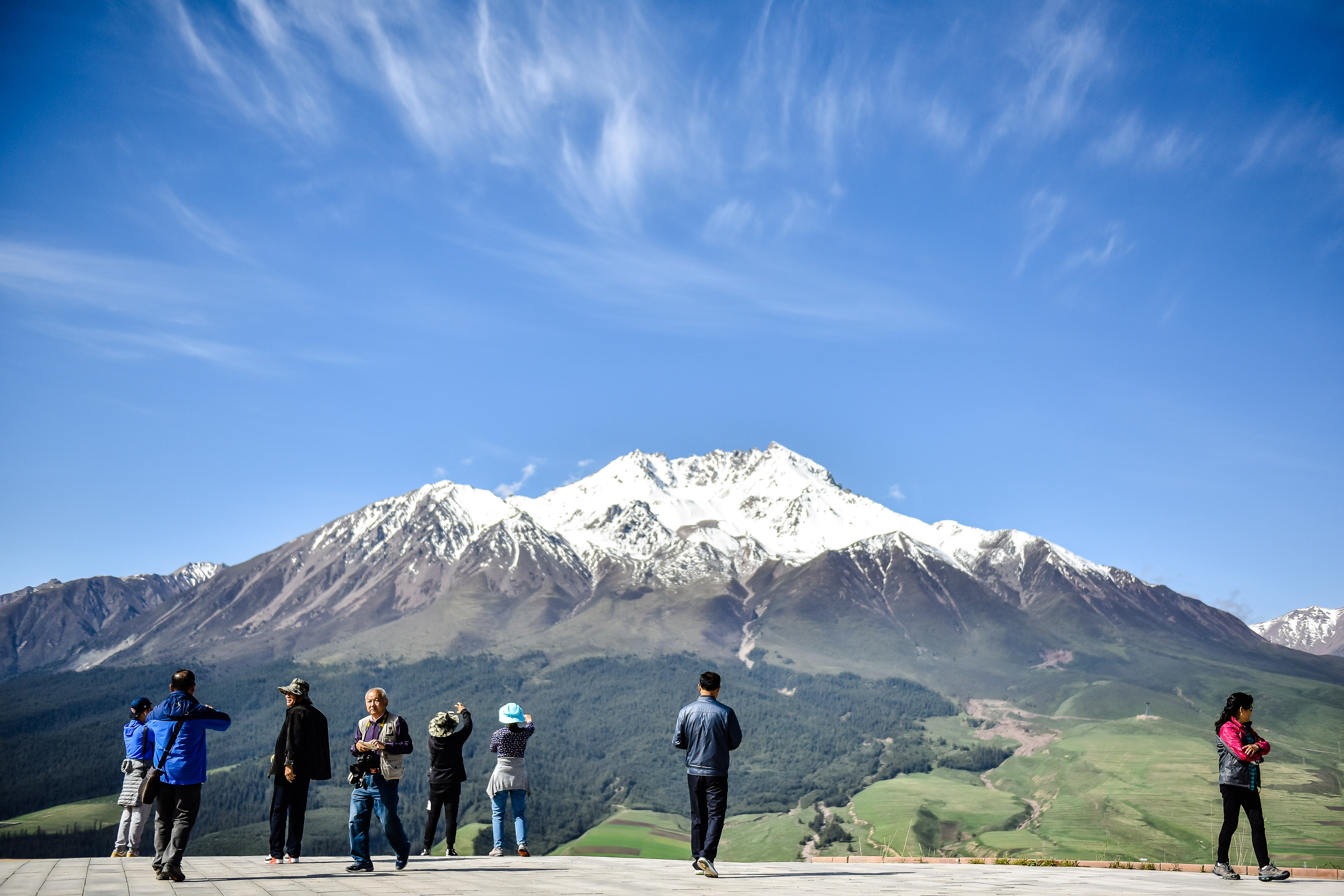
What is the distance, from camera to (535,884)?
1596cm

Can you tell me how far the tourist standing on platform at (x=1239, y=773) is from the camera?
18427 millimetres

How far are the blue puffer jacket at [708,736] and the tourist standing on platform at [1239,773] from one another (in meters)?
9.25

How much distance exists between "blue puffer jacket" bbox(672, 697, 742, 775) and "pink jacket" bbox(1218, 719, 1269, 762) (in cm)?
932

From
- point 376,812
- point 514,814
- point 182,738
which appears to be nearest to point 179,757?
point 182,738

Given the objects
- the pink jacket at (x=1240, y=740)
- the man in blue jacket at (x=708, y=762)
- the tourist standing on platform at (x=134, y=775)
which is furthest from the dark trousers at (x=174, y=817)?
the pink jacket at (x=1240, y=740)

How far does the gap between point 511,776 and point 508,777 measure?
0.35 ft

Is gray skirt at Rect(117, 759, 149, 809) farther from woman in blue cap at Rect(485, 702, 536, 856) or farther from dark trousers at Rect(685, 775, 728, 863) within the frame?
dark trousers at Rect(685, 775, 728, 863)

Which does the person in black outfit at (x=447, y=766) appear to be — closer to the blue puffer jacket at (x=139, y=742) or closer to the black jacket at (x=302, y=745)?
the black jacket at (x=302, y=745)

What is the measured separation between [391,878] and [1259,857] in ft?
51.9

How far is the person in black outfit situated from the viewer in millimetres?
23109

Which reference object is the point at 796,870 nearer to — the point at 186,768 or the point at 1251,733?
the point at 1251,733

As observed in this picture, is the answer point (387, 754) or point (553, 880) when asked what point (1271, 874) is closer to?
point (553, 880)

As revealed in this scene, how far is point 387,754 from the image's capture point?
62.3 ft

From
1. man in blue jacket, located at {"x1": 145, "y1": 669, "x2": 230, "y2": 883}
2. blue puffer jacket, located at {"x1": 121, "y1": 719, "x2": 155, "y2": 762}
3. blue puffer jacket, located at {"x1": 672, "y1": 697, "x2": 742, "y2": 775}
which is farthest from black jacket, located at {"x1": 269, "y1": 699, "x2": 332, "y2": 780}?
blue puffer jacket, located at {"x1": 672, "y1": 697, "x2": 742, "y2": 775}
